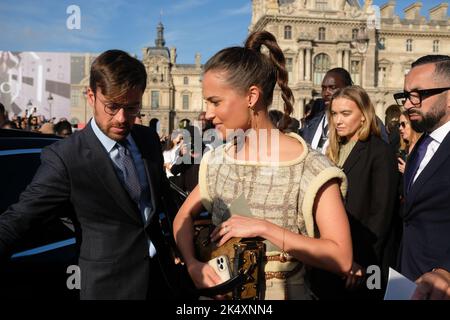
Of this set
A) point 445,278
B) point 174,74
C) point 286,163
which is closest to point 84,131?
point 286,163

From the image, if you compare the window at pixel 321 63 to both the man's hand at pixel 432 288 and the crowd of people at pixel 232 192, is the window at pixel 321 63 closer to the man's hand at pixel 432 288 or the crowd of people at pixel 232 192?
the crowd of people at pixel 232 192

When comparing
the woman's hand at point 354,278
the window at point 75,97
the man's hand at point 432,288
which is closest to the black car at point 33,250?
the woman's hand at point 354,278

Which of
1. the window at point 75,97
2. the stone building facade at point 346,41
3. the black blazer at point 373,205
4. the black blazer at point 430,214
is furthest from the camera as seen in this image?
the window at point 75,97

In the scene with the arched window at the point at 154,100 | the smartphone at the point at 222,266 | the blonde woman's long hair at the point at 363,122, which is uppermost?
the arched window at the point at 154,100

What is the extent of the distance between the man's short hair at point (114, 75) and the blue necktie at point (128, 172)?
1.01ft

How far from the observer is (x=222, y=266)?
180cm

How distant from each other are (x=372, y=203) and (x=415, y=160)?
0.83 m

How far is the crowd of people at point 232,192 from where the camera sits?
185cm

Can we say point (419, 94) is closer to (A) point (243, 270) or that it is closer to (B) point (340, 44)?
(A) point (243, 270)

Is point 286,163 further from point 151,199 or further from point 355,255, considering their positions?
point 355,255

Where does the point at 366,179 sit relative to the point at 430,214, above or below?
above

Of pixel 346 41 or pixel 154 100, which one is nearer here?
pixel 346 41

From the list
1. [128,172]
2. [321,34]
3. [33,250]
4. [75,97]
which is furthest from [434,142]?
[75,97]

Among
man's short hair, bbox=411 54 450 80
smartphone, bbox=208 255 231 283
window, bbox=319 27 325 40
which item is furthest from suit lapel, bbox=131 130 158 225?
window, bbox=319 27 325 40
